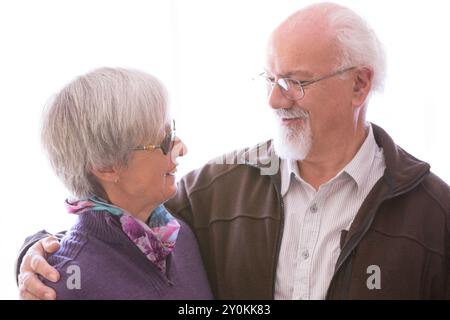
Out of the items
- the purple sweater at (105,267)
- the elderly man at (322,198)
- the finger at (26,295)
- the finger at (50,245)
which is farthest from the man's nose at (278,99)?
the finger at (26,295)

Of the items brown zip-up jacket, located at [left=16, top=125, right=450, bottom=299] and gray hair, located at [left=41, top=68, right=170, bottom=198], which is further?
brown zip-up jacket, located at [left=16, top=125, right=450, bottom=299]

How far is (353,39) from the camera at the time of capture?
178cm

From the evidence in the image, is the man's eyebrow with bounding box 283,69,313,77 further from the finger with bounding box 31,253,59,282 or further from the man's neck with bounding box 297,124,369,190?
the finger with bounding box 31,253,59,282

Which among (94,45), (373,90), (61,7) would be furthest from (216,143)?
(373,90)

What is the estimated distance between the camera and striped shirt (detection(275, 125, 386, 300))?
1654 millimetres

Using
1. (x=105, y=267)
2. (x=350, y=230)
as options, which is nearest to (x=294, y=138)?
(x=350, y=230)

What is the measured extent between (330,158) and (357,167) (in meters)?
0.09

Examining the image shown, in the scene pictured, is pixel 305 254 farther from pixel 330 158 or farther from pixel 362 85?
pixel 362 85

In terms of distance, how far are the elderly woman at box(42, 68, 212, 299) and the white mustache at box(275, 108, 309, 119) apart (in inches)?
13.6

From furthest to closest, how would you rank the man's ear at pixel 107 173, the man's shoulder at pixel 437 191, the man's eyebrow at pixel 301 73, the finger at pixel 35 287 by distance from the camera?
the man's eyebrow at pixel 301 73 < the man's shoulder at pixel 437 191 < the man's ear at pixel 107 173 < the finger at pixel 35 287

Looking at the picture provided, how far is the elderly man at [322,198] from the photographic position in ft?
5.25

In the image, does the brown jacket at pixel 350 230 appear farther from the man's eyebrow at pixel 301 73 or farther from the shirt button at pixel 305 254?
the man's eyebrow at pixel 301 73

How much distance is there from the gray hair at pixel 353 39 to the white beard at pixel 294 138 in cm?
19

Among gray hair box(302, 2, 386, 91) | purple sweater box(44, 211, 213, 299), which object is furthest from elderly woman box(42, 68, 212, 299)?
gray hair box(302, 2, 386, 91)
